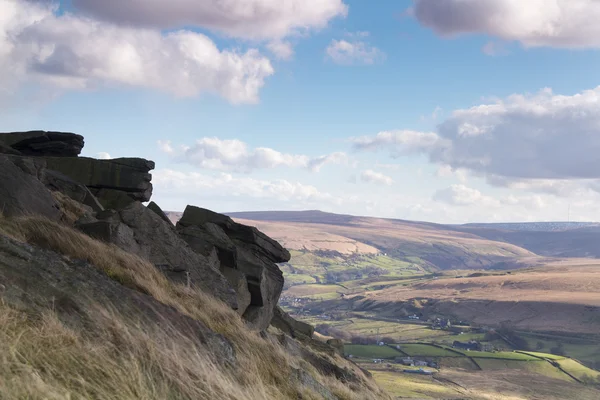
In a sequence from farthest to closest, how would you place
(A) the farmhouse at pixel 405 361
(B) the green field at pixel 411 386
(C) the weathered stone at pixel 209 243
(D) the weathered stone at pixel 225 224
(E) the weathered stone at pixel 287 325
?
1. (A) the farmhouse at pixel 405 361
2. (B) the green field at pixel 411 386
3. (E) the weathered stone at pixel 287 325
4. (D) the weathered stone at pixel 225 224
5. (C) the weathered stone at pixel 209 243

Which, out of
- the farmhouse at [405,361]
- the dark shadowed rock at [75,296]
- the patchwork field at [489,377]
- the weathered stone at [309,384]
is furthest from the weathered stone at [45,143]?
the farmhouse at [405,361]

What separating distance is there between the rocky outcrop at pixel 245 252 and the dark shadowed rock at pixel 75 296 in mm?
16885

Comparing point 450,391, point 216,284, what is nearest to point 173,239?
point 216,284

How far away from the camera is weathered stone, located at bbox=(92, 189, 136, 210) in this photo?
35.9 meters

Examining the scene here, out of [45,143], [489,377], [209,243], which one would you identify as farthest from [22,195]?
[489,377]

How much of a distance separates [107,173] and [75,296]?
2843cm

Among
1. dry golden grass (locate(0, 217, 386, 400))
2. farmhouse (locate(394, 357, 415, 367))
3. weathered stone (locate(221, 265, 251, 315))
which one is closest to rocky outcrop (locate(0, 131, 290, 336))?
weathered stone (locate(221, 265, 251, 315))

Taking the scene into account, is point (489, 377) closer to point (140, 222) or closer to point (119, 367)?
point (140, 222)

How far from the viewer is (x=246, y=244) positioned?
129ft

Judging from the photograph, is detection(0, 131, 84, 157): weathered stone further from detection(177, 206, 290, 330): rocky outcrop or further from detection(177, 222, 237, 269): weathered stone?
detection(177, 222, 237, 269): weathered stone

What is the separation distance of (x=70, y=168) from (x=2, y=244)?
2705cm

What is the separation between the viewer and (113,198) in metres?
36.8

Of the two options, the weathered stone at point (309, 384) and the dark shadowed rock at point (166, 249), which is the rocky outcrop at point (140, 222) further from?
the weathered stone at point (309, 384)

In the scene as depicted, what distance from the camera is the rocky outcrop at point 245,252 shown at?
109 feet
